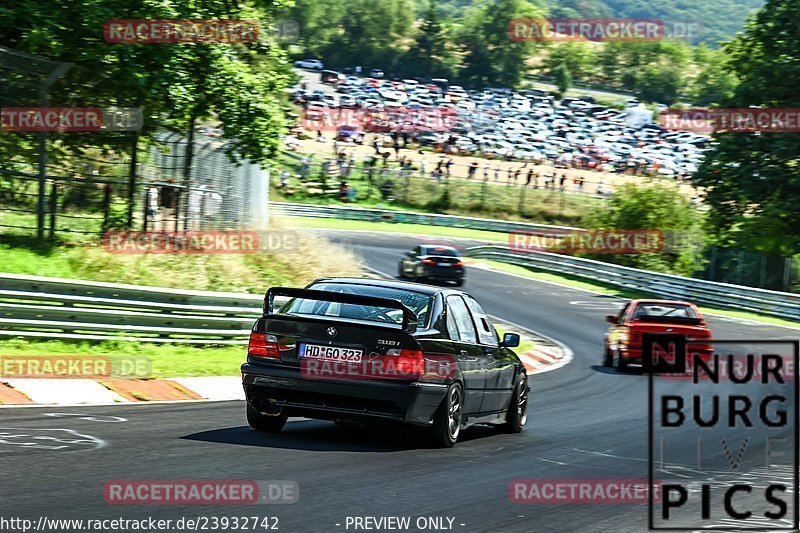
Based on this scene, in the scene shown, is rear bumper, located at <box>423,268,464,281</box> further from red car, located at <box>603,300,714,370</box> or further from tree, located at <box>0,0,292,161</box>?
red car, located at <box>603,300,714,370</box>

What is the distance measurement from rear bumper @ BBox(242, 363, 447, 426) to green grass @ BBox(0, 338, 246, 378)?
4544mm

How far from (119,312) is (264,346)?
6219 millimetres

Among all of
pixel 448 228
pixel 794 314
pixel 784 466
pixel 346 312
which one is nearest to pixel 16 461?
pixel 346 312

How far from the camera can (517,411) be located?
1237cm

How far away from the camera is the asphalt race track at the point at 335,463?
7.02 meters

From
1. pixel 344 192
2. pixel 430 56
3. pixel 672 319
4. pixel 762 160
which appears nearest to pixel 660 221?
pixel 762 160

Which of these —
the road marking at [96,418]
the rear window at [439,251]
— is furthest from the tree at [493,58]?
the road marking at [96,418]

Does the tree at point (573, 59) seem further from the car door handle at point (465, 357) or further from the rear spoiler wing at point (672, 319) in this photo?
the car door handle at point (465, 357)

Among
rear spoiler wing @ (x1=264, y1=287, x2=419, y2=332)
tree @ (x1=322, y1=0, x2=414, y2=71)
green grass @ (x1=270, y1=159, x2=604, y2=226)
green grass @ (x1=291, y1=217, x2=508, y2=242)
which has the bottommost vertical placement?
rear spoiler wing @ (x1=264, y1=287, x2=419, y2=332)

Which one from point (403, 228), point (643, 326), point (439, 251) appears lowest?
point (643, 326)

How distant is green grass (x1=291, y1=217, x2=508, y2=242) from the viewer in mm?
56344

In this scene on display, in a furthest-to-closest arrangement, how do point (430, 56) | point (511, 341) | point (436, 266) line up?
point (430, 56) → point (436, 266) → point (511, 341)

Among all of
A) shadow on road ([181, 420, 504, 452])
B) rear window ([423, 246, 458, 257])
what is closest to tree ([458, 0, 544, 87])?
rear window ([423, 246, 458, 257])

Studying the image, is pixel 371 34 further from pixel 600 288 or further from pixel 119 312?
pixel 119 312
